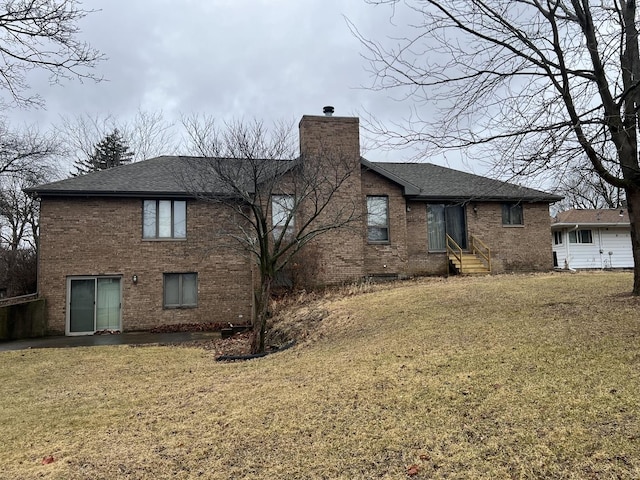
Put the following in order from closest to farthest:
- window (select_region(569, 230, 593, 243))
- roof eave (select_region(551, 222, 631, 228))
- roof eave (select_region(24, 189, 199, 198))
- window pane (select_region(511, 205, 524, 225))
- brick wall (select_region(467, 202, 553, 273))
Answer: roof eave (select_region(24, 189, 199, 198)) → brick wall (select_region(467, 202, 553, 273)) → window pane (select_region(511, 205, 524, 225)) → roof eave (select_region(551, 222, 631, 228)) → window (select_region(569, 230, 593, 243))

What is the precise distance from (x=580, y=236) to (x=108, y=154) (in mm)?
31578

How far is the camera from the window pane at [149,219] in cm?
1778

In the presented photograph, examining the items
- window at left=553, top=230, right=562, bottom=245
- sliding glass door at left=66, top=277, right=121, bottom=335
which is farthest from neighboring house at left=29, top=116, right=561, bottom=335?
window at left=553, top=230, right=562, bottom=245

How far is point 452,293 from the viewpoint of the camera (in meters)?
12.6

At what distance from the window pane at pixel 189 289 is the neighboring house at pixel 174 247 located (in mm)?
36

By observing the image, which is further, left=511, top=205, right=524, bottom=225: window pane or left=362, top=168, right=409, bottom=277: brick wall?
left=511, top=205, right=524, bottom=225: window pane

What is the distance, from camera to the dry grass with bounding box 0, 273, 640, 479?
13.8ft

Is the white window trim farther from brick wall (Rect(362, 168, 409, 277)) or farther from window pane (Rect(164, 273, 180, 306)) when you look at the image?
brick wall (Rect(362, 168, 409, 277))

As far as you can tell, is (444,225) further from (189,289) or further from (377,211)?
(189,289)

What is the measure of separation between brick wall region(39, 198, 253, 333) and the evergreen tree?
785 inches

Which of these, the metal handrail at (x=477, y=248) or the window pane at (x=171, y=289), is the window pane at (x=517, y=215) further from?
the window pane at (x=171, y=289)

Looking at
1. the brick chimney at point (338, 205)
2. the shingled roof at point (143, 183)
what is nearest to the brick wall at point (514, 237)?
the brick chimney at point (338, 205)

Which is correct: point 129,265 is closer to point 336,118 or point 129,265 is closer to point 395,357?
point 336,118

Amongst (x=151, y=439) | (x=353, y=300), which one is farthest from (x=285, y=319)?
(x=151, y=439)
